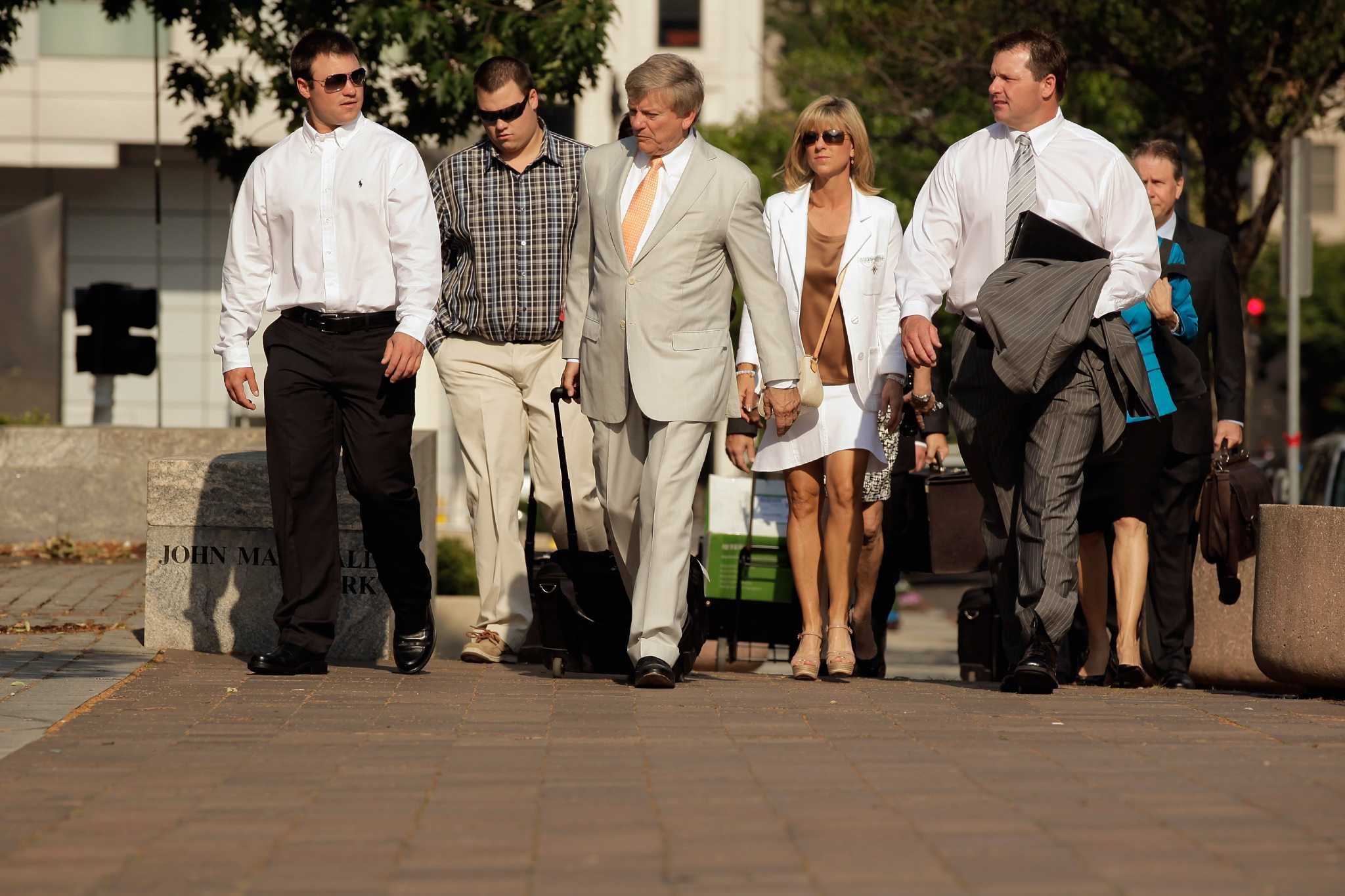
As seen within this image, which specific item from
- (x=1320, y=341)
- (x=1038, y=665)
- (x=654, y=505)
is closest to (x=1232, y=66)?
(x=1038, y=665)

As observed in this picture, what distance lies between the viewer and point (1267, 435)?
58844 mm

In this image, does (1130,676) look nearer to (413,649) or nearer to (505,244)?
(413,649)

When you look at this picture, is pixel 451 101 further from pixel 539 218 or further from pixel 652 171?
pixel 652 171

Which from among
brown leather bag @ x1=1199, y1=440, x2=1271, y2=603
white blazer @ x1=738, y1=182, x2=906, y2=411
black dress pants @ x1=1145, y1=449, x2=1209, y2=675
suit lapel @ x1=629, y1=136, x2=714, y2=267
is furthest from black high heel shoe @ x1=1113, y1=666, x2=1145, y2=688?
suit lapel @ x1=629, y1=136, x2=714, y2=267

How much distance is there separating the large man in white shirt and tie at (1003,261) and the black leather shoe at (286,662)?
2449mm

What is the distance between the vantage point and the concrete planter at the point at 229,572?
8.13 metres

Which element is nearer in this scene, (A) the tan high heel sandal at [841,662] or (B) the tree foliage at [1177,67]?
(A) the tan high heel sandal at [841,662]

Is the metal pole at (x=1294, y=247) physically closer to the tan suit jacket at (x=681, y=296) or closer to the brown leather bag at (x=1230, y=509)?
the brown leather bag at (x=1230, y=509)

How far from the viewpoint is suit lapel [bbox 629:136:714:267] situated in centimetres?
718

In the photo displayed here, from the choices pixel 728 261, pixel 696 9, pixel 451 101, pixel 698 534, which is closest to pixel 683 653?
pixel 698 534

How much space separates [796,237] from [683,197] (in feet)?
3.69

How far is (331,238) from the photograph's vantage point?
724 cm

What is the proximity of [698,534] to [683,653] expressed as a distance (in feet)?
1.67

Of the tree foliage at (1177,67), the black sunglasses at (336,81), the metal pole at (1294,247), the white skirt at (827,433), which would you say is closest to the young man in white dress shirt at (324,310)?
the black sunglasses at (336,81)
